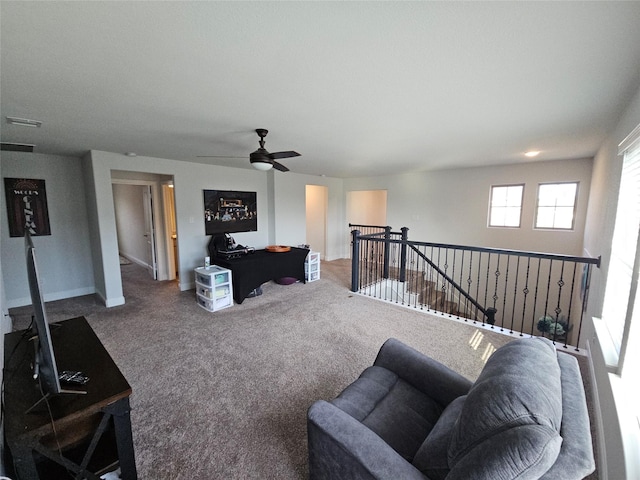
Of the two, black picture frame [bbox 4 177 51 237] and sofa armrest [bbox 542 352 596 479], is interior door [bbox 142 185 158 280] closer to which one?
black picture frame [bbox 4 177 51 237]

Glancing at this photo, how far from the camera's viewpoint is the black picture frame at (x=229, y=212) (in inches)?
201

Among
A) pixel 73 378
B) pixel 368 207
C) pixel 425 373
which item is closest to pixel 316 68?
pixel 425 373

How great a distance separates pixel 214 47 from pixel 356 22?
768mm

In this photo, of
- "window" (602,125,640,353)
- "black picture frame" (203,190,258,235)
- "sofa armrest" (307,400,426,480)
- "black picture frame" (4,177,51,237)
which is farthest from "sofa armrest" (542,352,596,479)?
"black picture frame" (4,177,51,237)

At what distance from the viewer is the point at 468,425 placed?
883mm

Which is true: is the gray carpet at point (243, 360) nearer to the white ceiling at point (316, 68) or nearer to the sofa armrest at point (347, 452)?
the sofa armrest at point (347, 452)

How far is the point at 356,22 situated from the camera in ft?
4.06

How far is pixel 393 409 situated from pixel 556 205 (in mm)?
5507

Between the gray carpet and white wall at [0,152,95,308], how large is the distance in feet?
1.34

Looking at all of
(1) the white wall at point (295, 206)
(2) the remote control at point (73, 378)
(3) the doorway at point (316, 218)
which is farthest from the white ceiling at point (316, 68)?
(3) the doorway at point (316, 218)

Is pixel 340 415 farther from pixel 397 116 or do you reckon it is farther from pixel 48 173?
pixel 48 173

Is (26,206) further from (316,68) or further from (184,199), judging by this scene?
(316,68)

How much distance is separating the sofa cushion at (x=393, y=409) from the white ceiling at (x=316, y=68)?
77.7 inches

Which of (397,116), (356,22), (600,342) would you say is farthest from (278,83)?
(600,342)
